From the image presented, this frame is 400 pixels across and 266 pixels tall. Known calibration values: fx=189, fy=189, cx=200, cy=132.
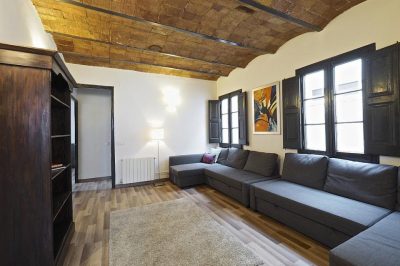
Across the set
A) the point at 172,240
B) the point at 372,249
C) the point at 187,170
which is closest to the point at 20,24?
the point at 172,240

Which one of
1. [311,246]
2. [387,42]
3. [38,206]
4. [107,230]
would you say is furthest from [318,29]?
[107,230]

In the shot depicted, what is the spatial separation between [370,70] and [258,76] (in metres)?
2.06

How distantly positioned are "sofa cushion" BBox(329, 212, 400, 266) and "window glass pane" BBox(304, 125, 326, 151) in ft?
5.06

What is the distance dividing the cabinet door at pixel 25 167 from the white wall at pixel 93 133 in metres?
3.94

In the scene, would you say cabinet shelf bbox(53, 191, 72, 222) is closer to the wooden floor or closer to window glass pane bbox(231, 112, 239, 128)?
the wooden floor

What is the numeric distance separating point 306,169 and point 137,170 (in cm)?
361

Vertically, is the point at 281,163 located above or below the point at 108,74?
below

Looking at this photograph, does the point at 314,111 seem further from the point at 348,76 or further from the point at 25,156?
the point at 25,156

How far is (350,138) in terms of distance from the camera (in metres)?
2.68

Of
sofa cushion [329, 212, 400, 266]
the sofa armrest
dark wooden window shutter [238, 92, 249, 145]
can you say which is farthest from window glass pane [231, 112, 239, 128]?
sofa cushion [329, 212, 400, 266]

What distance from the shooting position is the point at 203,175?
454 cm

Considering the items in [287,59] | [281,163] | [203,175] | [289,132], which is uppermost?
[287,59]

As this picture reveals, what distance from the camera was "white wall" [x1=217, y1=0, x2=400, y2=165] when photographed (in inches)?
89.0

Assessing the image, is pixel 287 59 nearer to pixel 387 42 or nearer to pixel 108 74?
pixel 387 42
